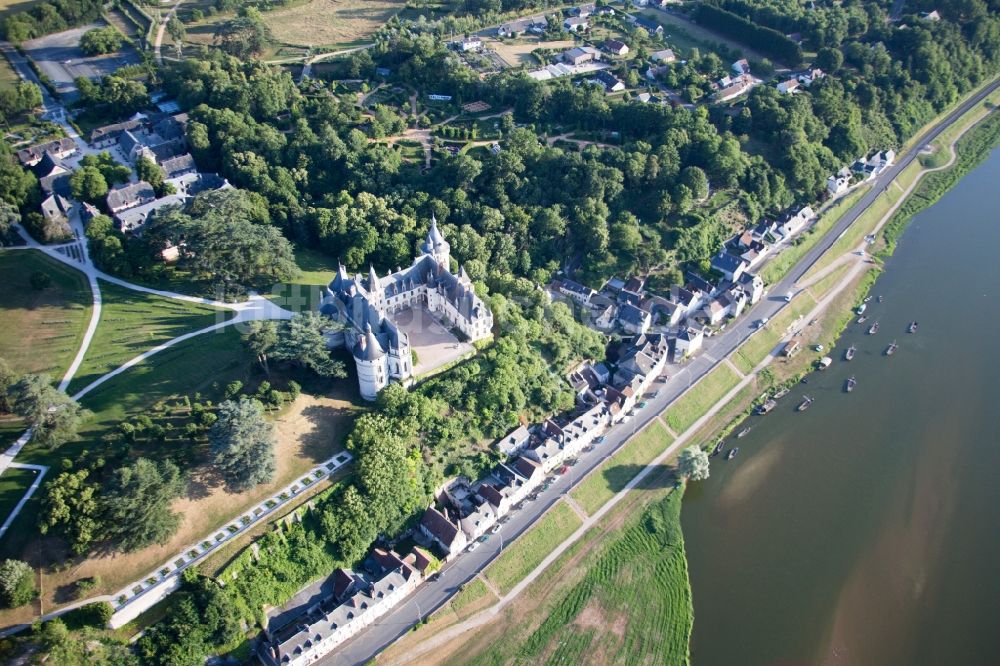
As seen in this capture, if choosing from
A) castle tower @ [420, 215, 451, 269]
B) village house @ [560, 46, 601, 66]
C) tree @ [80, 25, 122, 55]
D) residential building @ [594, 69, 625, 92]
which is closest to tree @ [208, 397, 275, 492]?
castle tower @ [420, 215, 451, 269]

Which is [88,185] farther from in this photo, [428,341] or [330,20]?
[330,20]

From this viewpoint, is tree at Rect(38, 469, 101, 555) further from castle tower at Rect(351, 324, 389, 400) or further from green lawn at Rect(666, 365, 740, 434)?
green lawn at Rect(666, 365, 740, 434)

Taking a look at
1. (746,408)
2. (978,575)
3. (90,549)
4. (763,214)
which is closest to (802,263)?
(763,214)

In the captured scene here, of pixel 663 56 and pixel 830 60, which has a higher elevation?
pixel 663 56

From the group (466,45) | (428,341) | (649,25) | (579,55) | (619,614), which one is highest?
(466,45)

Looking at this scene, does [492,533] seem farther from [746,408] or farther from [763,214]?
[763,214]

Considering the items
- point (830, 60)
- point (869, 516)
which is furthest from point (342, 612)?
point (830, 60)

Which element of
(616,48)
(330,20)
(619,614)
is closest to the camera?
(619,614)
